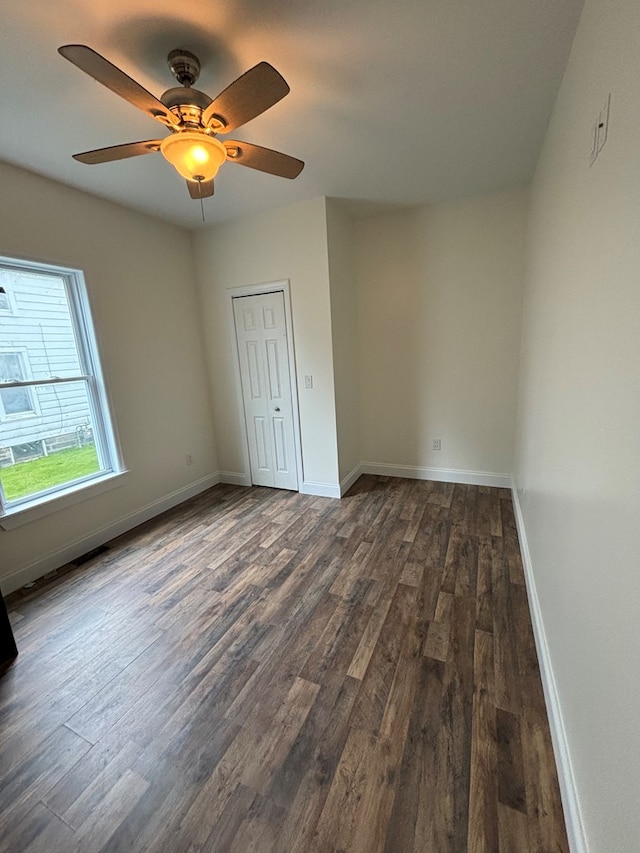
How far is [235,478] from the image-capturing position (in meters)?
4.12

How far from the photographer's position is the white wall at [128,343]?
2422 mm

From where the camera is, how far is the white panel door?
139 inches

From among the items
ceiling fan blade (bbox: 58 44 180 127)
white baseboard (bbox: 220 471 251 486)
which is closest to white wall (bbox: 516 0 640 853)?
ceiling fan blade (bbox: 58 44 180 127)

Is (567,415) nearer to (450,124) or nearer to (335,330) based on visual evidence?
(450,124)

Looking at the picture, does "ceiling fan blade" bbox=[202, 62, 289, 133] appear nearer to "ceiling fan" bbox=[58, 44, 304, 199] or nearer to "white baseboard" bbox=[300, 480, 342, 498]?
"ceiling fan" bbox=[58, 44, 304, 199]

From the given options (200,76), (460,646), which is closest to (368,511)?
(460,646)

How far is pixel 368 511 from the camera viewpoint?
10.5ft

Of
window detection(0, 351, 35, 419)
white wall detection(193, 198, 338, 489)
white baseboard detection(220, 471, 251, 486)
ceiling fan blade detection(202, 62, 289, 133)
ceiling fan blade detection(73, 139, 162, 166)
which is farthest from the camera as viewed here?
white baseboard detection(220, 471, 251, 486)

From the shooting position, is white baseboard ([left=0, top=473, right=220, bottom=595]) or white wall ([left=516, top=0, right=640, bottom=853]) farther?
white baseboard ([left=0, top=473, right=220, bottom=595])

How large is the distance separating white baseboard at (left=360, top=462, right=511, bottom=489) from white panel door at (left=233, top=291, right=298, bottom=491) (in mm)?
986

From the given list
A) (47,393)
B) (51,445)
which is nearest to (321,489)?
(51,445)

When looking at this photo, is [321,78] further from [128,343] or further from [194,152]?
[128,343]

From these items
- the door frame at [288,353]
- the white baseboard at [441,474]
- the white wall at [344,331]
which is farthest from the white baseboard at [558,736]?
the door frame at [288,353]

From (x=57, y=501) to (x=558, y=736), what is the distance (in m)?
3.12
